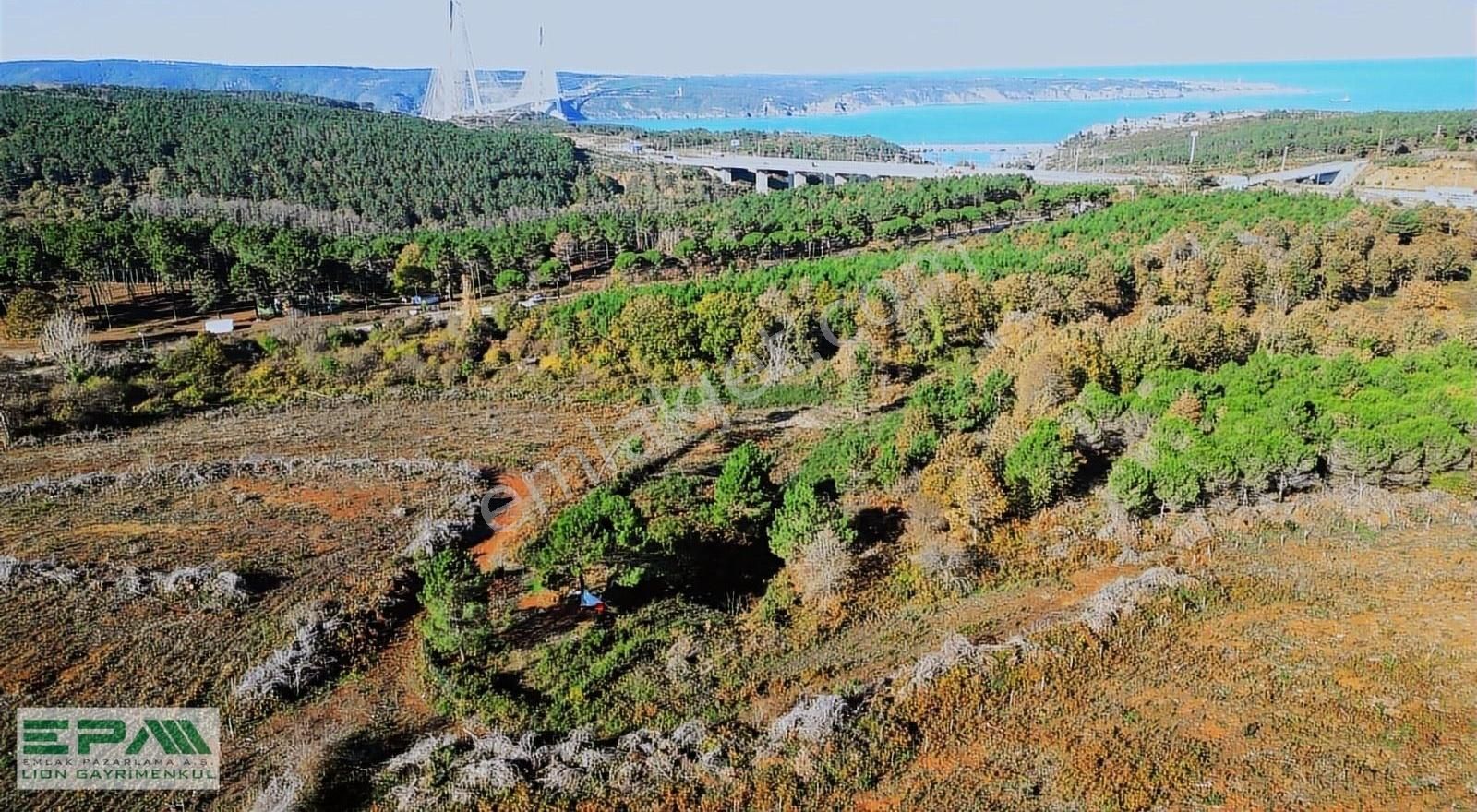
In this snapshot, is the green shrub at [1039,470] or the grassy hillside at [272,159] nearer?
the green shrub at [1039,470]

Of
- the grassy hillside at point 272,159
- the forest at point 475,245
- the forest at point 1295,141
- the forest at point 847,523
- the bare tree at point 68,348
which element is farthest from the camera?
the forest at point 1295,141

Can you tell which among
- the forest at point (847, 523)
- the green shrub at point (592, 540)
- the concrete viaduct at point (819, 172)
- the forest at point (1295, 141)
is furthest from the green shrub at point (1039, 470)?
the forest at point (1295, 141)

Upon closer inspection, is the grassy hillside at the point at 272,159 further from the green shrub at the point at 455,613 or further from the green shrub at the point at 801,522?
the green shrub at the point at 801,522

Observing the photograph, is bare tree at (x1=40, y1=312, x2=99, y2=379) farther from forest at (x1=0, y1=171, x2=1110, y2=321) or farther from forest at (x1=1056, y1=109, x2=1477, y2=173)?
forest at (x1=1056, y1=109, x2=1477, y2=173)

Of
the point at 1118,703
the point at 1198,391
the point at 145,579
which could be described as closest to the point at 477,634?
the point at 145,579

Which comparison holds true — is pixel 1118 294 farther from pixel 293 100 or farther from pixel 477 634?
pixel 293 100
